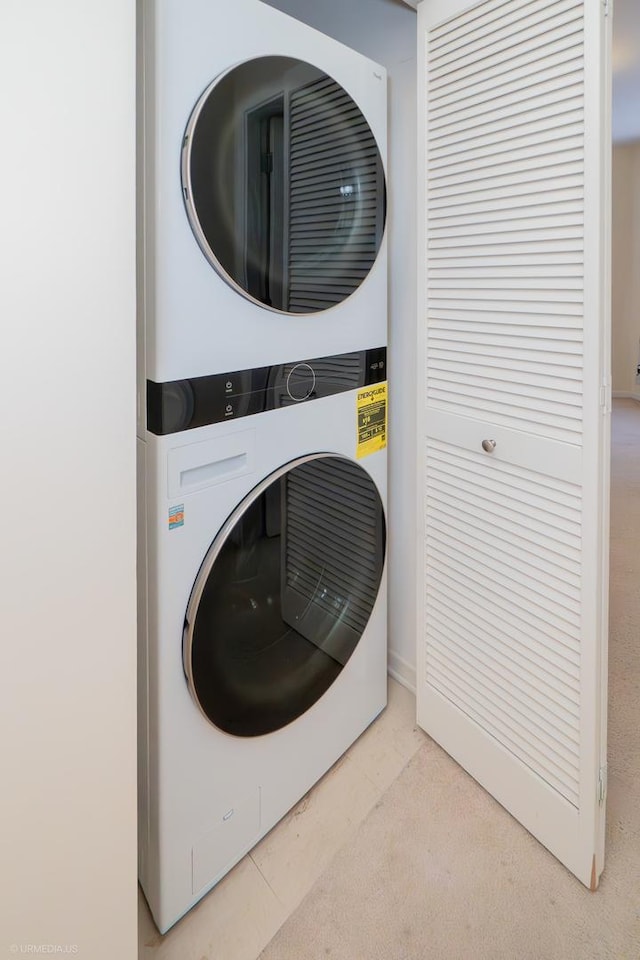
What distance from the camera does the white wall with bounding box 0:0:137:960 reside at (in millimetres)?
712

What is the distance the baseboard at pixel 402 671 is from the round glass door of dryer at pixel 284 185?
1.20 meters

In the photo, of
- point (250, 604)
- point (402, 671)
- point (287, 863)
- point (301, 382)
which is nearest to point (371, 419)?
point (301, 382)

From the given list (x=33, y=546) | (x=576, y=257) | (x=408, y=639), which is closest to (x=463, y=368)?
(x=576, y=257)

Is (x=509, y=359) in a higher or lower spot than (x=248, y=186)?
lower

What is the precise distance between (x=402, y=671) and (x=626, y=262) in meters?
5.89

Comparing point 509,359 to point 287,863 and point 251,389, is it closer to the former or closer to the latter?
point 251,389

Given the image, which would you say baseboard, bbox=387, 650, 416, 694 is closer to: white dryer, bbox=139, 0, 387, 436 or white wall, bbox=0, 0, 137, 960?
white dryer, bbox=139, 0, 387, 436

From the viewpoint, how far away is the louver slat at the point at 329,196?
125cm

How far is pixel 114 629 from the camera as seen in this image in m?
0.87

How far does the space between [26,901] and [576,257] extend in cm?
138

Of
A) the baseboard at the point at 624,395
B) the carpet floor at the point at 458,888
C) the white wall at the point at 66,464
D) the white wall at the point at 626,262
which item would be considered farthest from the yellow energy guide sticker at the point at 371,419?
the baseboard at the point at 624,395

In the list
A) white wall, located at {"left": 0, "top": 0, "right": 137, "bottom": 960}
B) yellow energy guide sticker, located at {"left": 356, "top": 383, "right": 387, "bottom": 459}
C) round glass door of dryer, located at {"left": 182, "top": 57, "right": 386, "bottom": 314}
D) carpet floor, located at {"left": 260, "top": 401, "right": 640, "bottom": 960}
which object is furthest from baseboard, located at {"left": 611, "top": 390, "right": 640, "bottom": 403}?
white wall, located at {"left": 0, "top": 0, "right": 137, "bottom": 960}

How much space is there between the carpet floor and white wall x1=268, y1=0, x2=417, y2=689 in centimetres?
49

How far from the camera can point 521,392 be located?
132 centimetres
